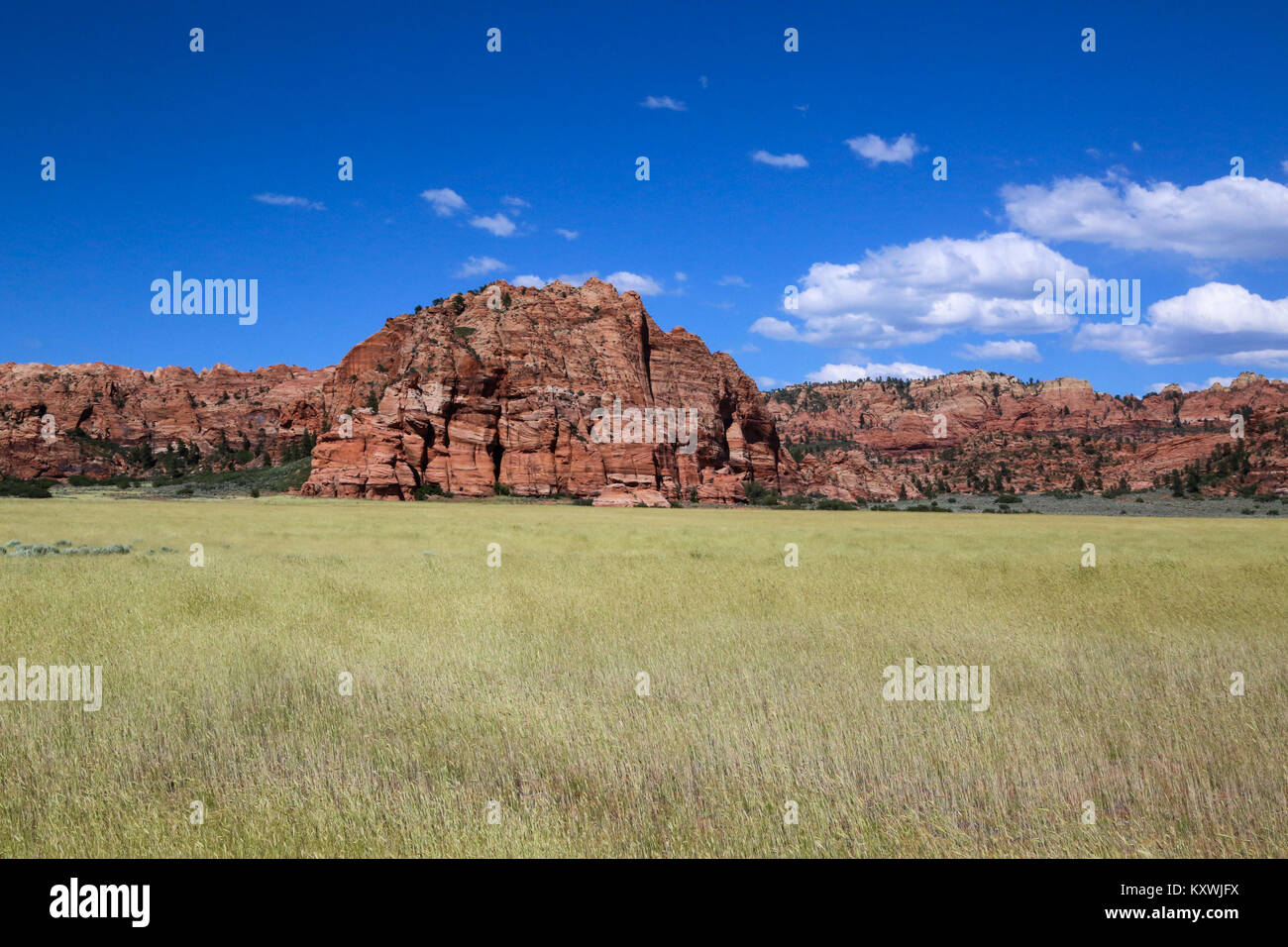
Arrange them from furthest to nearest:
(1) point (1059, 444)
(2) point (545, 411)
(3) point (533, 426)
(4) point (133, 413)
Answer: (4) point (133, 413) → (1) point (1059, 444) → (2) point (545, 411) → (3) point (533, 426)

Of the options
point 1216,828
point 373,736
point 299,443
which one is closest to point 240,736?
point 373,736

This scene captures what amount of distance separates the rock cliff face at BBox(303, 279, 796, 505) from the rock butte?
0.69 ft

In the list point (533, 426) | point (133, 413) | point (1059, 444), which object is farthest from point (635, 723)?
point (133, 413)

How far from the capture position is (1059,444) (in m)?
139

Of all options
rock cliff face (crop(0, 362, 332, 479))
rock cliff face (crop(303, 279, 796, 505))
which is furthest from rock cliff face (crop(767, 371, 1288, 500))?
rock cliff face (crop(0, 362, 332, 479))

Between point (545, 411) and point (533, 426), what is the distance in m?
2.29

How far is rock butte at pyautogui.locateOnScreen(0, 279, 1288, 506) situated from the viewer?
279 feet

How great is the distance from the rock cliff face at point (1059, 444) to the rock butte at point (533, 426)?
573 mm

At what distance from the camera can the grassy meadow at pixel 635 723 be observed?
5227 millimetres

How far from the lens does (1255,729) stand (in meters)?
7.11

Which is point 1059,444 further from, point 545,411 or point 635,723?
point 635,723

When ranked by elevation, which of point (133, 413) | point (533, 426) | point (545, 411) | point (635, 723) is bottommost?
point (635, 723)
